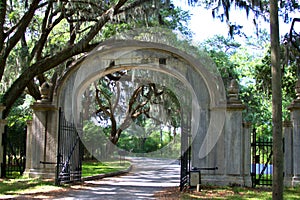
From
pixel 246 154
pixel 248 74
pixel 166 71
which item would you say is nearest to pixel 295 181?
pixel 246 154

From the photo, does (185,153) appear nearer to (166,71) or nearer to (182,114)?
(182,114)

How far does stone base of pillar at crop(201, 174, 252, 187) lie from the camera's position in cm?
1163

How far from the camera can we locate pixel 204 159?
1205cm

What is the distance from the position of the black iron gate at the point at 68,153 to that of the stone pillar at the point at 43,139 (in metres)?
0.47

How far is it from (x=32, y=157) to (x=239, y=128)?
6347 millimetres

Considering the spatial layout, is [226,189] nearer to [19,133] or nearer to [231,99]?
[231,99]

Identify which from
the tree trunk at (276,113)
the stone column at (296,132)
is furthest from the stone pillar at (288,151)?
the tree trunk at (276,113)

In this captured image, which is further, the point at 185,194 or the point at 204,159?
the point at 204,159

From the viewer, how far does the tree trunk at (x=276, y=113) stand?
705 centimetres

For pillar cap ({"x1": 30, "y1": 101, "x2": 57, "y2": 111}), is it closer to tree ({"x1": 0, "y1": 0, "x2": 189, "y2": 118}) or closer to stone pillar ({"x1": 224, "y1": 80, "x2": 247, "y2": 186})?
tree ({"x1": 0, "y1": 0, "x2": 189, "y2": 118})

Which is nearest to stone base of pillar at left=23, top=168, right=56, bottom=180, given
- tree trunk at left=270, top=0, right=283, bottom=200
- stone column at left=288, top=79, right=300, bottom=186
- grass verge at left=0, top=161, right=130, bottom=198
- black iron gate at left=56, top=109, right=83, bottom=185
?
grass verge at left=0, top=161, right=130, bottom=198

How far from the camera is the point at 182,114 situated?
1220cm

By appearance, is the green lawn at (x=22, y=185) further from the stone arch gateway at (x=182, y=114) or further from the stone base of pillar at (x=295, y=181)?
the stone base of pillar at (x=295, y=181)

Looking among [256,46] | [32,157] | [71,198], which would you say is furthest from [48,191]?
[256,46]
